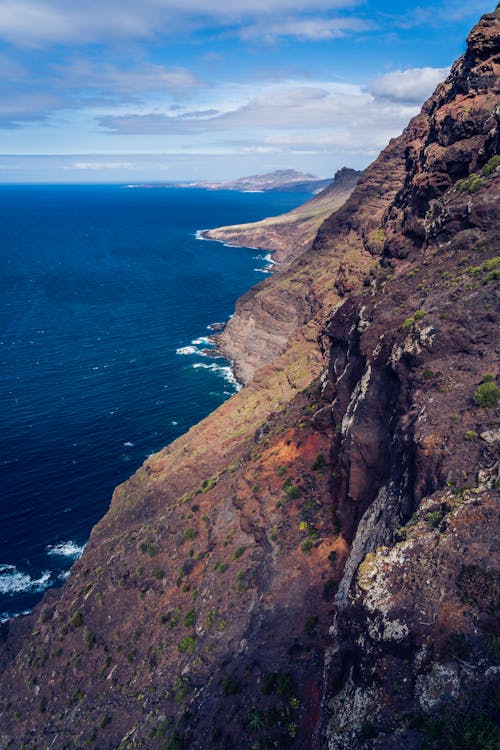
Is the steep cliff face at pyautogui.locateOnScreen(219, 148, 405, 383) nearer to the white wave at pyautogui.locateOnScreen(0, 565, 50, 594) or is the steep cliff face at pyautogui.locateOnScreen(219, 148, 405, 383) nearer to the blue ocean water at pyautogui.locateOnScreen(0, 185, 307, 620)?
the blue ocean water at pyautogui.locateOnScreen(0, 185, 307, 620)

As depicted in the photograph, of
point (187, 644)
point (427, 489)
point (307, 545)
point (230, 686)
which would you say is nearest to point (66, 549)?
point (187, 644)

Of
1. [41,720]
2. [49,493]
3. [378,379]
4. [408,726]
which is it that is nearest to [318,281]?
[49,493]

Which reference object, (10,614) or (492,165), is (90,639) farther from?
(492,165)

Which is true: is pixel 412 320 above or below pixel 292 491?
above

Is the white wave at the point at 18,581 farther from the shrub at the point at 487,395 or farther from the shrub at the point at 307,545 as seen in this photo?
the shrub at the point at 487,395

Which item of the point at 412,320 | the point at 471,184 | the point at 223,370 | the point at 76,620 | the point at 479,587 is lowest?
the point at 76,620

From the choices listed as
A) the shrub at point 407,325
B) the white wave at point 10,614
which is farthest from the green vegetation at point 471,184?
the white wave at point 10,614

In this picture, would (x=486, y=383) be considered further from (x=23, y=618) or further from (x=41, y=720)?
(x=23, y=618)
